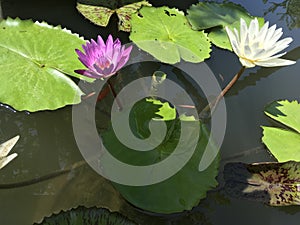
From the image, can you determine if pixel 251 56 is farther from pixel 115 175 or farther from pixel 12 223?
pixel 12 223

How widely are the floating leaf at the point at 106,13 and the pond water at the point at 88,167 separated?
9 centimetres

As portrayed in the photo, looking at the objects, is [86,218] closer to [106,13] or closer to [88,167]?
[88,167]

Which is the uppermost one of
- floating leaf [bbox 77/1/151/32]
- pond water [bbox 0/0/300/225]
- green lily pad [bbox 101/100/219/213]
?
floating leaf [bbox 77/1/151/32]

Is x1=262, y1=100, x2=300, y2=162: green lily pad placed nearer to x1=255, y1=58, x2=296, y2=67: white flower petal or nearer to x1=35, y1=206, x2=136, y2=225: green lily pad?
x1=255, y1=58, x2=296, y2=67: white flower petal

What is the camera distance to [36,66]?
4.53 ft

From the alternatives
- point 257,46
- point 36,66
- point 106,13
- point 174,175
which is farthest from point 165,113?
point 106,13

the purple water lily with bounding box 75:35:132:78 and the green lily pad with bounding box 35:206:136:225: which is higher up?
the purple water lily with bounding box 75:35:132:78

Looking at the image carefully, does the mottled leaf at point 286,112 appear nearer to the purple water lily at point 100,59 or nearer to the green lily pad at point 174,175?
the green lily pad at point 174,175

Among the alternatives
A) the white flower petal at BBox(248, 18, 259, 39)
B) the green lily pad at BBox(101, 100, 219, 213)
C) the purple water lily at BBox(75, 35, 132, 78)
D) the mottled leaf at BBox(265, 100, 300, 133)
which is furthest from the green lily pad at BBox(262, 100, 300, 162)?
the purple water lily at BBox(75, 35, 132, 78)

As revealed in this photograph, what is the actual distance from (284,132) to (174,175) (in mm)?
494

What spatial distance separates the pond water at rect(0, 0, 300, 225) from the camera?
128 cm

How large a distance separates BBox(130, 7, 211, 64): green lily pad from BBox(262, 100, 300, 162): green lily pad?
1.11ft

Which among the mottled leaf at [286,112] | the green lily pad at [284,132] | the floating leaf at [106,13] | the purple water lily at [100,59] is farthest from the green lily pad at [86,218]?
the floating leaf at [106,13]

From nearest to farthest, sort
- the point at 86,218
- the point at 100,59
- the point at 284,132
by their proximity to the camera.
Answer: the point at 86,218
the point at 100,59
the point at 284,132
